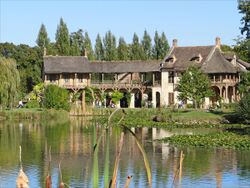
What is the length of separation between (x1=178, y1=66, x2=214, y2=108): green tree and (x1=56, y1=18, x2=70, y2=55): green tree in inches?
1176

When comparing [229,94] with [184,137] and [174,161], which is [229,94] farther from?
[174,161]

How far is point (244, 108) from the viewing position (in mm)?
45406

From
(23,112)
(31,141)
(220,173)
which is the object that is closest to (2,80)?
(23,112)

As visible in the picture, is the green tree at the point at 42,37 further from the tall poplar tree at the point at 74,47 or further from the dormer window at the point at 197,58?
the dormer window at the point at 197,58

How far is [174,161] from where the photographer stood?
90.3 ft

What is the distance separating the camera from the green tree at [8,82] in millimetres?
55509

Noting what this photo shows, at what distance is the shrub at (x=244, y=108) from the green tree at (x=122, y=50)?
4447cm

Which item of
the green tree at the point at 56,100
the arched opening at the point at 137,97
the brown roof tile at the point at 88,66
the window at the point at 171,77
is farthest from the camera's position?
the arched opening at the point at 137,97

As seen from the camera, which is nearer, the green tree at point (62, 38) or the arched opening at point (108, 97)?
the arched opening at point (108, 97)

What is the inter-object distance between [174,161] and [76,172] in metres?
5.48

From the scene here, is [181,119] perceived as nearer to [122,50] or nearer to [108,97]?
[108,97]

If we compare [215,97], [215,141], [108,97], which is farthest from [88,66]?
[215,141]

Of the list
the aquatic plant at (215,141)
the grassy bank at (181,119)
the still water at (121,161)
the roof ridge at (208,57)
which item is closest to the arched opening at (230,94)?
the roof ridge at (208,57)

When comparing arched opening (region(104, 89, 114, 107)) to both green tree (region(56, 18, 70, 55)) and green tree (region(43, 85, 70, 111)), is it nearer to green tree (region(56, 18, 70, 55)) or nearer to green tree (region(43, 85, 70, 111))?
green tree (region(43, 85, 70, 111))
